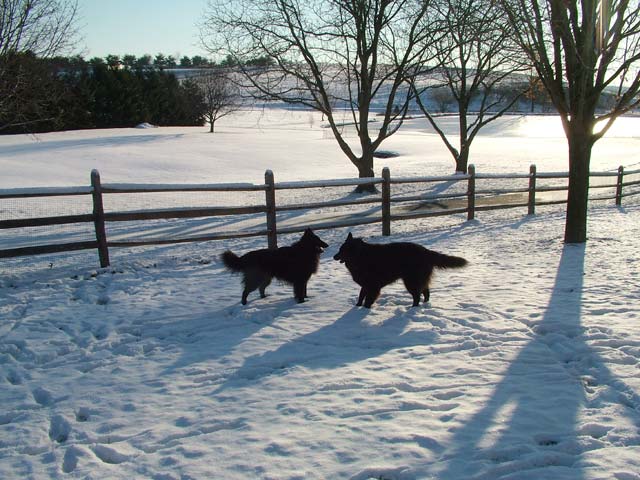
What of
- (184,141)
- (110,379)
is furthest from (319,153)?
(110,379)

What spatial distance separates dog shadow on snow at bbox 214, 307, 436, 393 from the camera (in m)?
4.20

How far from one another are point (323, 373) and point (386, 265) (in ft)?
6.12

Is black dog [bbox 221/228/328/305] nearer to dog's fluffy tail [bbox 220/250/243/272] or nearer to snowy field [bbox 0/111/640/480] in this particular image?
dog's fluffy tail [bbox 220/250/243/272]

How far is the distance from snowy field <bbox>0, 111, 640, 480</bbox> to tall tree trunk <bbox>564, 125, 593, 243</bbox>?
2.07ft

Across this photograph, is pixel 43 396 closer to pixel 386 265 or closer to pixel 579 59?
pixel 386 265

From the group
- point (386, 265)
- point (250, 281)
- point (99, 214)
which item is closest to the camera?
point (386, 265)

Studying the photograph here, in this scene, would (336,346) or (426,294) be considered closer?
(336,346)

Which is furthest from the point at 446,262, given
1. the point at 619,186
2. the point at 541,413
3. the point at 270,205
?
the point at 619,186

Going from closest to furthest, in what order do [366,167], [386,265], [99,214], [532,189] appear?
[386,265]
[99,214]
[532,189]
[366,167]

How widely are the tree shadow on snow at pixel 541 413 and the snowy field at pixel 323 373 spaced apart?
0.04 feet

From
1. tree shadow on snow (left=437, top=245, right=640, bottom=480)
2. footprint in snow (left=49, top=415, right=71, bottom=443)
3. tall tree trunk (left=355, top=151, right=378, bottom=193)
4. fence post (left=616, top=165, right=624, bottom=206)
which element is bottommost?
footprint in snow (left=49, top=415, right=71, bottom=443)

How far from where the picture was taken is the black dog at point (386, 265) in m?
5.61

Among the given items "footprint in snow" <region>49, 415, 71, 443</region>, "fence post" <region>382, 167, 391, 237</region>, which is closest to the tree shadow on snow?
"footprint in snow" <region>49, 415, 71, 443</region>

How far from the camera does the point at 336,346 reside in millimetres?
4652
